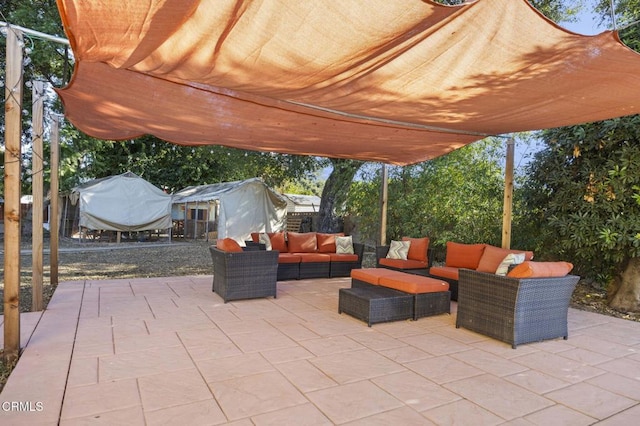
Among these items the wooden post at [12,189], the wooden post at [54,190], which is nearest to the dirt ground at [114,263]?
the wooden post at [54,190]

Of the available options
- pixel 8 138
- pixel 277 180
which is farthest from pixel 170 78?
pixel 277 180

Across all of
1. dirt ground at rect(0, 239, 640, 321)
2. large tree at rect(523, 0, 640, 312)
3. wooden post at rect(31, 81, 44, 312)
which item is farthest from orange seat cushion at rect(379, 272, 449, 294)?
wooden post at rect(31, 81, 44, 312)

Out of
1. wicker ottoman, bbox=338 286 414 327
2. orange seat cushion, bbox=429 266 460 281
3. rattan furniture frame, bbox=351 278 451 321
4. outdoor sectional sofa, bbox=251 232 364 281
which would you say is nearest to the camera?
wicker ottoman, bbox=338 286 414 327

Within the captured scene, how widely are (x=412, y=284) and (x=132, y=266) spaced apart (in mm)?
6223

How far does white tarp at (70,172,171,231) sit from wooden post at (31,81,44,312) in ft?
29.6

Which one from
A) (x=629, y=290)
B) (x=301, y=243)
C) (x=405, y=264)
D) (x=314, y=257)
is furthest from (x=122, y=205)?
(x=629, y=290)

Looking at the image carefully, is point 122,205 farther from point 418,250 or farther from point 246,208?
point 418,250

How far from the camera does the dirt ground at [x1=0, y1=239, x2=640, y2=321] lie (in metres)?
5.60

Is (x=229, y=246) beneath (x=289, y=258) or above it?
above

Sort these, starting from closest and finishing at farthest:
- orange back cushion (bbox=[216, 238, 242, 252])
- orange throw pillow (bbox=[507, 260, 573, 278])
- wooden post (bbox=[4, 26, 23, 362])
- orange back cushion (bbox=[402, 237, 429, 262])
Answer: wooden post (bbox=[4, 26, 23, 362]) → orange throw pillow (bbox=[507, 260, 573, 278]) → orange back cushion (bbox=[216, 238, 242, 252]) → orange back cushion (bbox=[402, 237, 429, 262])

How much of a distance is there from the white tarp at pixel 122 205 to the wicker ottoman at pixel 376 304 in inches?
418

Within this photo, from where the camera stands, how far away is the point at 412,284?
4.46m

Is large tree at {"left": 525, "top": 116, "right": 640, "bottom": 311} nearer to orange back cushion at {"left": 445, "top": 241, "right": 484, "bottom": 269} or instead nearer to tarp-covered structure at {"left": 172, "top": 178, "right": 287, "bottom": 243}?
orange back cushion at {"left": 445, "top": 241, "right": 484, "bottom": 269}

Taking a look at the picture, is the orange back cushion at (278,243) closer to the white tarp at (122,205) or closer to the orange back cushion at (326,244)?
the orange back cushion at (326,244)
